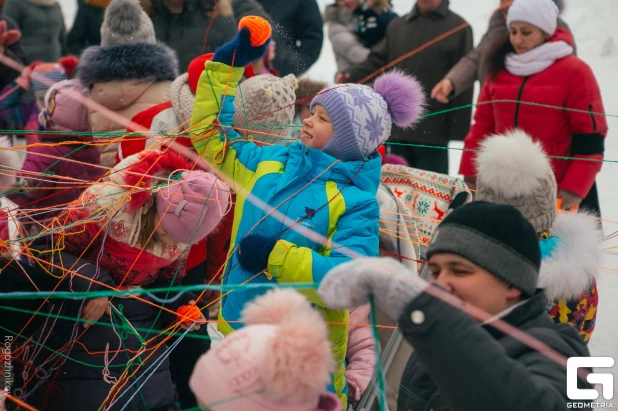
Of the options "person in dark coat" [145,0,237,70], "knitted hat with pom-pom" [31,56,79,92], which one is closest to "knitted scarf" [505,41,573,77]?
"person in dark coat" [145,0,237,70]

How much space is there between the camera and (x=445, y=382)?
59.7 inches

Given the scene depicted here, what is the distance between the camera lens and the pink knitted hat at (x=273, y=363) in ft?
5.15

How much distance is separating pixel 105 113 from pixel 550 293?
93.8 inches

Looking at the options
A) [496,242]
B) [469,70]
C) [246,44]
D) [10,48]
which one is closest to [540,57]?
[469,70]

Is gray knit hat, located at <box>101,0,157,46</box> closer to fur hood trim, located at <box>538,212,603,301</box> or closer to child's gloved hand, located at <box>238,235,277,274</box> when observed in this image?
child's gloved hand, located at <box>238,235,277,274</box>

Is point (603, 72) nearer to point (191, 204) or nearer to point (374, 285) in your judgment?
point (191, 204)

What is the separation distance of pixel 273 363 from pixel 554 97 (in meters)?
3.12

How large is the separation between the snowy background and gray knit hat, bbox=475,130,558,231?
1004 millimetres

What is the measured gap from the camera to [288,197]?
266cm

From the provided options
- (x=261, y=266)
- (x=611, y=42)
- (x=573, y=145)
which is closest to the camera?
(x=261, y=266)

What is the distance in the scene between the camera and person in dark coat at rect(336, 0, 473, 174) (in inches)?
207

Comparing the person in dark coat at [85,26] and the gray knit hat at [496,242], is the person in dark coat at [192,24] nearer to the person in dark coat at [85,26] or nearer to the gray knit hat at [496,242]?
the person in dark coat at [85,26]

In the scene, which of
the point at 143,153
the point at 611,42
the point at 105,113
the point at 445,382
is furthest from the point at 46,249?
the point at 611,42

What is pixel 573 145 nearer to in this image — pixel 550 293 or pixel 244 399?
pixel 550 293
